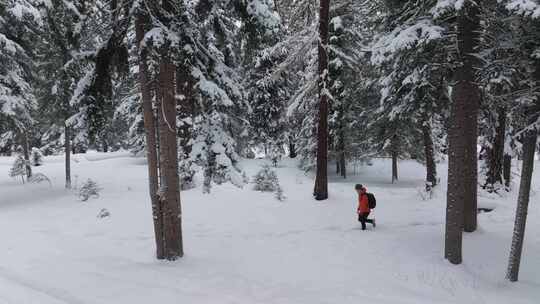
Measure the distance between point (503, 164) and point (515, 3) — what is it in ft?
48.9

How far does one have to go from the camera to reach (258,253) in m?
9.75

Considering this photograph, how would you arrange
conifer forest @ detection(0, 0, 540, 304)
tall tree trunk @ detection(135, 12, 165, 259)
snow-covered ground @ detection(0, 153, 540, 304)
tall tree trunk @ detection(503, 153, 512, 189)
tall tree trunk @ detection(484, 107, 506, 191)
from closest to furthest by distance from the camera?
snow-covered ground @ detection(0, 153, 540, 304) < conifer forest @ detection(0, 0, 540, 304) < tall tree trunk @ detection(135, 12, 165, 259) < tall tree trunk @ detection(484, 107, 506, 191) < tall tree trunk @ detection(503, 153, 512, 189)

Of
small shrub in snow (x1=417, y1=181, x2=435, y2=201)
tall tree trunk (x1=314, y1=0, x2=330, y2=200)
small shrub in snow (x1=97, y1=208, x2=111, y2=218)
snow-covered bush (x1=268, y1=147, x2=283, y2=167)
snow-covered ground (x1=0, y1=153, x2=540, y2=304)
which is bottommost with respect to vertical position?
snow-covered ground (x1=0, y1=153, x2=540, y2=304)

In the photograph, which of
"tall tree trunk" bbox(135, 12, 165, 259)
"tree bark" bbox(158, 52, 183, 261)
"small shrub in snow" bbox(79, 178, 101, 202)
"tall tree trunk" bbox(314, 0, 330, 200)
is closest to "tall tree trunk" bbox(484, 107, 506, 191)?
"tall tree trunk" bbox(314, 0, 330, 200)

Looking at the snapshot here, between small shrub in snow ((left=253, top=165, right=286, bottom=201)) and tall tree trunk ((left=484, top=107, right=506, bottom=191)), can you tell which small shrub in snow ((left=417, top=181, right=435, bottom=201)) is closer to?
tall tree trunk ((left=484, top=107, right=506, bottom=191))

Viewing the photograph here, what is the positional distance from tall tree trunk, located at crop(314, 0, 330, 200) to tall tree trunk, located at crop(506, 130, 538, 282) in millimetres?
7883

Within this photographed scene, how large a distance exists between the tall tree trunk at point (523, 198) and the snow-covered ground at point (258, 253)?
A: 1.22 ft

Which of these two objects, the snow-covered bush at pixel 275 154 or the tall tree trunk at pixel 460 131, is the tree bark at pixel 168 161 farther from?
the snow-covered bush at pixel 275 154

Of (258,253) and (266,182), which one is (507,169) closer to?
(266,182)

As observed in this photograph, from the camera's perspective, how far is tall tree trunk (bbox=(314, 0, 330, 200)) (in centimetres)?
1477

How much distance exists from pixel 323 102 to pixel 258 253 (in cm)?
720

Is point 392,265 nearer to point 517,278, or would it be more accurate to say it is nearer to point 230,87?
point 517,278

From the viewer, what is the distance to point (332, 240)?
10992 millimetres

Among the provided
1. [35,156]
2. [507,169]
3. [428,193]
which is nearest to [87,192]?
[428,193]
